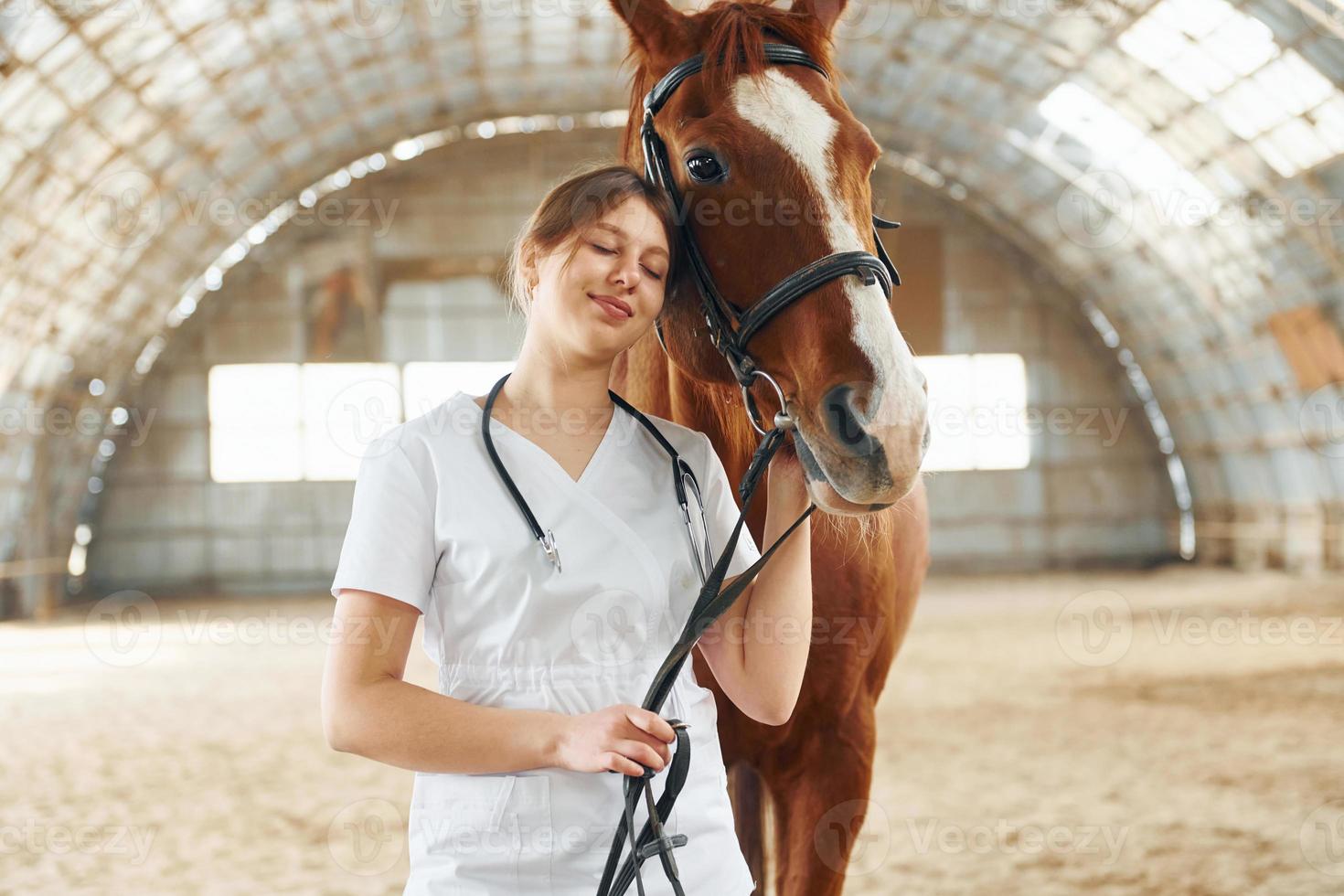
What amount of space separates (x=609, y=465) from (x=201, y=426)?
19631 millimetres

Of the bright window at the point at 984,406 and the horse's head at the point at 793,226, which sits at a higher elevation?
the bright window at the point at 984,406

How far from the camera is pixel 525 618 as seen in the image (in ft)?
4.56

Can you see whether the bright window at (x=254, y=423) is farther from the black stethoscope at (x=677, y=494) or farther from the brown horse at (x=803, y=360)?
the black stethoscope at (x=677, y=494)

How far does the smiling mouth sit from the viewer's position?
59.6 inches

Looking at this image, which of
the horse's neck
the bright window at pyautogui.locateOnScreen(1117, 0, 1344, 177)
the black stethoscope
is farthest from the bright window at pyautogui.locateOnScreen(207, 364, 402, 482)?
the black stethoscope

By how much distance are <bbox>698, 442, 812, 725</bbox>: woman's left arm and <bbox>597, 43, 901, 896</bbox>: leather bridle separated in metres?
0.04

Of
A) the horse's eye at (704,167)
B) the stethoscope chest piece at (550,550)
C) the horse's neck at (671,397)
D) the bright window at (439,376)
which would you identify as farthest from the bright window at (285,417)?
the stethoscope chest piece at (550,550)

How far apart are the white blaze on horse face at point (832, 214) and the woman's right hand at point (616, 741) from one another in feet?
1.84

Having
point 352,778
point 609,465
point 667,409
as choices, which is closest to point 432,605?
point 609,465

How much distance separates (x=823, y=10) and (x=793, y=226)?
717 millimetres

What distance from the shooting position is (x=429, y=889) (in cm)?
138

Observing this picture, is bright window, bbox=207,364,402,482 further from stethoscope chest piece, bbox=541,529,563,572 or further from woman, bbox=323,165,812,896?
stethoscope chest piece, bbox=541,529,563,572

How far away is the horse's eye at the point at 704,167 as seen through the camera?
1.88 meters

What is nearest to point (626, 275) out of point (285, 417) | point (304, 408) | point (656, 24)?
point (656, 24)
